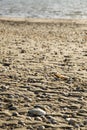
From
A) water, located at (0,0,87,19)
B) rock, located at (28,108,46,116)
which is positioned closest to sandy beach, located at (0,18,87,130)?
rock, located at (28,108,46,116)

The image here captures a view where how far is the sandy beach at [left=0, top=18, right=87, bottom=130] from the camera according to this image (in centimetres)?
696

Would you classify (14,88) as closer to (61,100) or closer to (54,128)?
(61,100)

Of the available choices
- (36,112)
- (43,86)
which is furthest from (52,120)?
(43,86)

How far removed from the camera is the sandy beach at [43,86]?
6961 millimetres

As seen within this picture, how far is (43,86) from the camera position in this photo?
361 inches

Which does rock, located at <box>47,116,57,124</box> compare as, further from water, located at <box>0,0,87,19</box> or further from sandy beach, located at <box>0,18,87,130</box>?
water, located at <box>0,0,87,19</box>

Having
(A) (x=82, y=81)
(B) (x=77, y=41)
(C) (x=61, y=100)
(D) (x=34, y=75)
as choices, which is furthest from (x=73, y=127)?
(B) (x=77, y=41)

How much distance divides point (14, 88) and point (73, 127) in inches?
105

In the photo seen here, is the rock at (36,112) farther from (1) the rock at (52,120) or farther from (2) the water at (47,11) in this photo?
(2) the water at (47,11)

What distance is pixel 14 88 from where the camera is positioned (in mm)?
8984

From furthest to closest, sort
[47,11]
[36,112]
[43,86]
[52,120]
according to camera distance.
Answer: [47,11] < [43,86] < [36,112] < [52,120]

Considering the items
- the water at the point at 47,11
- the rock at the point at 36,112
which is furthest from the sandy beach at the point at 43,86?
the water at the point at 47,11

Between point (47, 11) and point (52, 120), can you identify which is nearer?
point (52, 120)

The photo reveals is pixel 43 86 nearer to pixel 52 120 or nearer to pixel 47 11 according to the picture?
pixel 52 120
